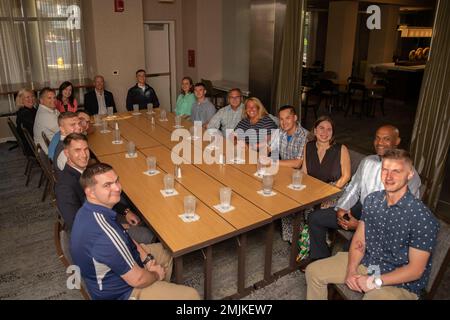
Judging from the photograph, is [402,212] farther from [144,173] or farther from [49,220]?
[49,220]

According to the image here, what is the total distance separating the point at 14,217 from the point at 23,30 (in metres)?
4.17

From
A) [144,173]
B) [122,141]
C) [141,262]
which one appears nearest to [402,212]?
[141,262]

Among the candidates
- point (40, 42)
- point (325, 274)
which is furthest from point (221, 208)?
point (40, 42)

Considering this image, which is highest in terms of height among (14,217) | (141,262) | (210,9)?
(210,9)

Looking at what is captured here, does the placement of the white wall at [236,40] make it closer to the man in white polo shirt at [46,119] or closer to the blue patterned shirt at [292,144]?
the man in white polo shirt at [46,119]

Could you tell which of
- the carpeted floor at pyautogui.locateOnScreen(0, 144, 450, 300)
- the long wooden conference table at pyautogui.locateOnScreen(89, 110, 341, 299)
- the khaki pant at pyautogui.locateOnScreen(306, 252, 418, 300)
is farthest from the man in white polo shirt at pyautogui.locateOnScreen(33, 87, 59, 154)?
the khaki pant at pyautogui.locateOnScreen(306, 252, 418, 300)

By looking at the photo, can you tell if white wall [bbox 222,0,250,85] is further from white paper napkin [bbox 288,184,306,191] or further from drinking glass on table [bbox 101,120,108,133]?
white paper napkin [bbox 288,184,306,191]

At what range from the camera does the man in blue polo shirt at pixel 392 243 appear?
2131 mm

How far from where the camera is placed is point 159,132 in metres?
4.82

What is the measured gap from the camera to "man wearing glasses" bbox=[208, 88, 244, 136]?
16.0ft

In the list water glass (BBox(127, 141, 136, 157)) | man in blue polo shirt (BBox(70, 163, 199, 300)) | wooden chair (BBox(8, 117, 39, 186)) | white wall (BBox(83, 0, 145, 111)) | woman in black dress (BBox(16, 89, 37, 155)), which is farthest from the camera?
white wall (BBox(83, 0, 145, 111))

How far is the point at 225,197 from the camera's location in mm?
2762

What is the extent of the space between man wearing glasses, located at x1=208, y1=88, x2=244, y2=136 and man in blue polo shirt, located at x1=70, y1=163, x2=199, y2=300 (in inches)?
113

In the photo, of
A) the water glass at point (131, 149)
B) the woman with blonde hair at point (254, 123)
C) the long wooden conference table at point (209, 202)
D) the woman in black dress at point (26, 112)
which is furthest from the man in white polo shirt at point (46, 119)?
the woman with blonde hair at point (254, 123)
